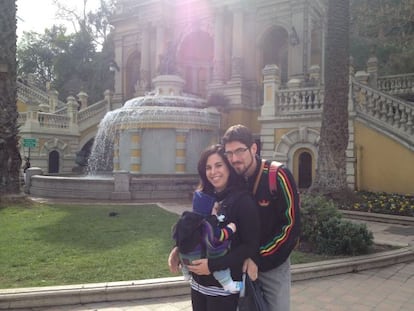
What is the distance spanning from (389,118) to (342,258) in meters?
8.49

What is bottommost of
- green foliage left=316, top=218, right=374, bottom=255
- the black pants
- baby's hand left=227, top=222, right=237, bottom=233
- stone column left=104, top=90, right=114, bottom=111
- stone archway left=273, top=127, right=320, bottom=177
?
green foliage left=316, top=218, right=374, bottom=255

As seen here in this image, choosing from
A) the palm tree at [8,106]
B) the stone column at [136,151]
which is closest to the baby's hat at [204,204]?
the palm tree at [8,106]

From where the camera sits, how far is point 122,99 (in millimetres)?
32562

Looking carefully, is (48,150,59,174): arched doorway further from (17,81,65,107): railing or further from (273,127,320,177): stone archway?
(273,127,320,177): stone archway

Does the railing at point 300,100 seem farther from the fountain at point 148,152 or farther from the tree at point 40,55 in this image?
the tree at point 40,55

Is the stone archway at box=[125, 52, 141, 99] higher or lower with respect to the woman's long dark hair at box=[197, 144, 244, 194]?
higher

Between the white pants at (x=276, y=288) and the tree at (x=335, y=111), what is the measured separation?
8.90 metres

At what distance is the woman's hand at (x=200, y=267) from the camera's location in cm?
243

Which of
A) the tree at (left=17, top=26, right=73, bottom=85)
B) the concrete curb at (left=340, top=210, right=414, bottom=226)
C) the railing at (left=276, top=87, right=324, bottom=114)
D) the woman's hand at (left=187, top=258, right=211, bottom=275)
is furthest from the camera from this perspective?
the tree at (left=17, top=26, right=73, bottom=85)

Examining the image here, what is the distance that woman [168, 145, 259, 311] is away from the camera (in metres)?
2.45

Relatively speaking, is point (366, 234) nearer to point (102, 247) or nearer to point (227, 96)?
point (102, 247)

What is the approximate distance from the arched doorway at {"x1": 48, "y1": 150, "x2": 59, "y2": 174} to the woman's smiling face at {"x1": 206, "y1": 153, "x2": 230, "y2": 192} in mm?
24768

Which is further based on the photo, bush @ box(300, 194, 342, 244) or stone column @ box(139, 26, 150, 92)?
stone column @ box(139, 26, 150, 92)

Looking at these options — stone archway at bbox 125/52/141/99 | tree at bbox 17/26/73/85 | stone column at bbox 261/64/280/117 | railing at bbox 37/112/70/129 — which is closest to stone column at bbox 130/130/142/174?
stone column at bbox 261/64/280/117
